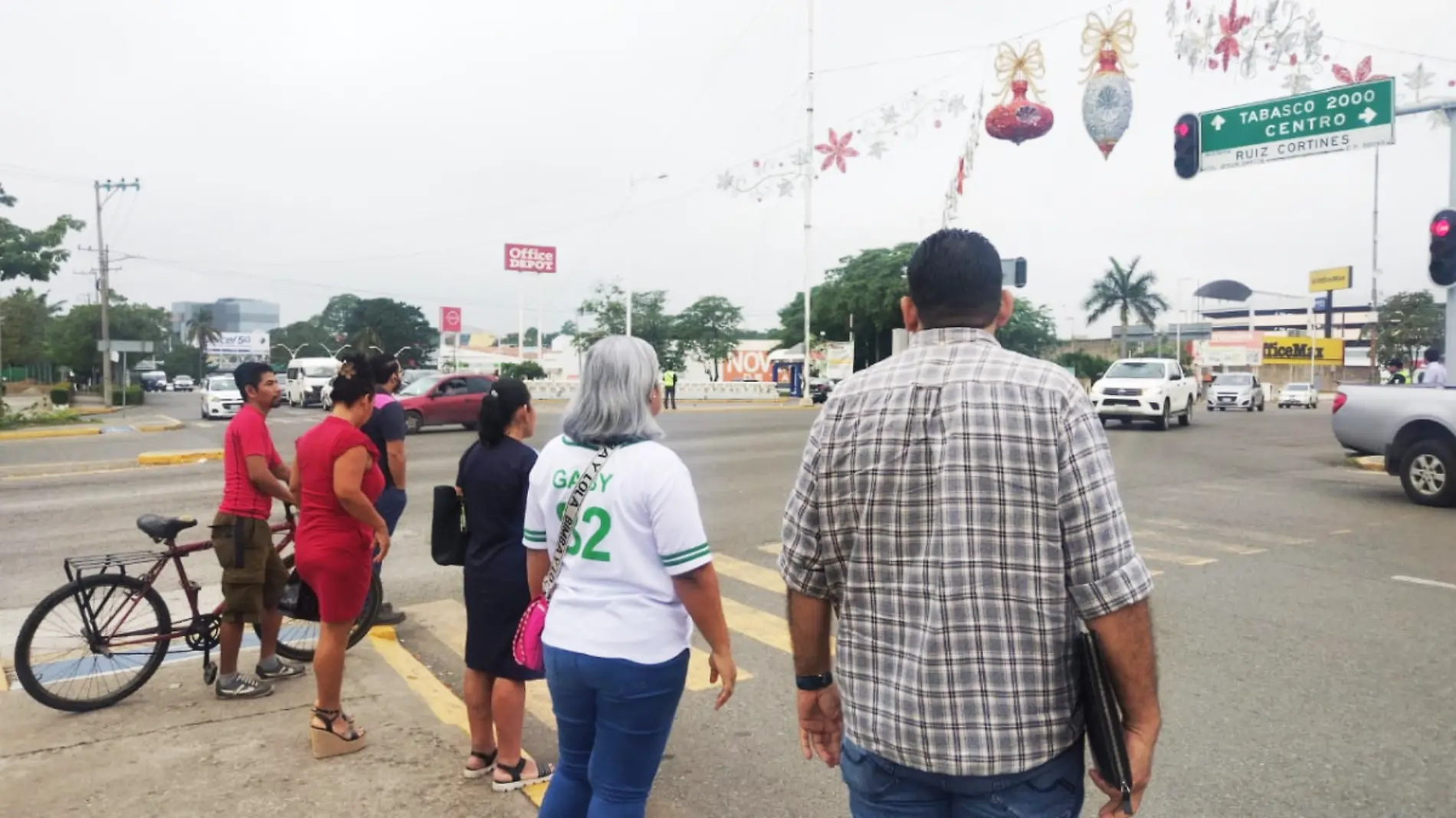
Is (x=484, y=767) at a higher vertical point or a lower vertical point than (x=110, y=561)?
lower

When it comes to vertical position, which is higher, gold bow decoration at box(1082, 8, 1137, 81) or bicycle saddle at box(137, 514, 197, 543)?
gold bow decoration at box(1082, 8, 1137, 81)

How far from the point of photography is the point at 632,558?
2.88m

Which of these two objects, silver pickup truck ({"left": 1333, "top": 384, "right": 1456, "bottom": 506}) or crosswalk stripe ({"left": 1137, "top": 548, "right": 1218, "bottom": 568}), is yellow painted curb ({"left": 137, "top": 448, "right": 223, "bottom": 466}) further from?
silver pickup truck ({"left": 1333, "top": 384, "right": 1456, "bottom": 506})

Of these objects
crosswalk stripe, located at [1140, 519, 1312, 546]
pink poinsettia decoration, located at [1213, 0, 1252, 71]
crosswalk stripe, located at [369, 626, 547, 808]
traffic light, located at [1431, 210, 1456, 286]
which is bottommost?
crosswalk stripe, located at [1140, 519, 1312, 546]

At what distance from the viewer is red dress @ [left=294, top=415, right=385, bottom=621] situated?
4359 mm

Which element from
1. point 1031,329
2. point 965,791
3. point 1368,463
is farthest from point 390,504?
point 1031,329

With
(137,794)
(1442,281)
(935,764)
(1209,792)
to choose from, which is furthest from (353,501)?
(1442,281)

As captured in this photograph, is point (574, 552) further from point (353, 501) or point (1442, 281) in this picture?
point (1442, 281)

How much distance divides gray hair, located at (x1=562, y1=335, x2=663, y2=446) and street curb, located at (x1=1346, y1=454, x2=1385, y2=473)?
627 inches

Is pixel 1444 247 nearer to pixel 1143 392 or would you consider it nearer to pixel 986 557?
pixel 1143 392

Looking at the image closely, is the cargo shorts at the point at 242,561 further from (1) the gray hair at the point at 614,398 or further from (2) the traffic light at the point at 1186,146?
(2) the traffic light at the point at 1186,146

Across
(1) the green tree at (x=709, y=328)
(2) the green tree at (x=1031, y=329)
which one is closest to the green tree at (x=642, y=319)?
(1) the green tree at (x=709, y=328)

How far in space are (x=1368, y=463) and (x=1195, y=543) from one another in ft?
29.6

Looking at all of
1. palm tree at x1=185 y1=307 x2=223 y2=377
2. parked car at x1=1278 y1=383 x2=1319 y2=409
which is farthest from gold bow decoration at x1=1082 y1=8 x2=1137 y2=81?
palm tree at x1=185 y1=307 x2=223 y2=377
